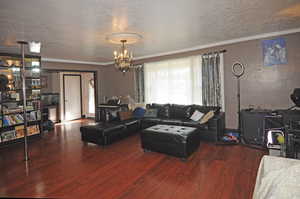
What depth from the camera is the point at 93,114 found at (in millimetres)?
8180

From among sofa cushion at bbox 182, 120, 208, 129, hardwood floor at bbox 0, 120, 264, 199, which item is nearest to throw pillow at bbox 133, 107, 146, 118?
sofa cushion at bbox 182, 120, 208, 129

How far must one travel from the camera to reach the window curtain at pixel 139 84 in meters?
6.49

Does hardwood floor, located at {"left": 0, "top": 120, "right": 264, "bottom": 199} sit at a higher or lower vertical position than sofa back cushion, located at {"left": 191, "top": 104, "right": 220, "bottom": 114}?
lower

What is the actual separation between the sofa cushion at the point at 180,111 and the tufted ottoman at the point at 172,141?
1.49 metres

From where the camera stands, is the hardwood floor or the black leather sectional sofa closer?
the hardwood floor

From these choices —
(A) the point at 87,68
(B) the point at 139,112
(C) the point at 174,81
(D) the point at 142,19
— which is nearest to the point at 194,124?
(C) the point at 174,81

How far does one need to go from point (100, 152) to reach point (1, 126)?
288cm

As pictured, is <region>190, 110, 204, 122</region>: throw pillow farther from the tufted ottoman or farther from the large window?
the tufted ottoman

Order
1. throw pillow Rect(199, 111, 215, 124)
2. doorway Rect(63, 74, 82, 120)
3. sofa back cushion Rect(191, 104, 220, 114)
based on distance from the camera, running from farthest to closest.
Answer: doorway Rect(63, 74, 82, 120)
sofa back cushion Rect(191, 104, 220, 114)
throw pillow Rect(199, 111, 215, 124)

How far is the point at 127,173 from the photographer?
2734 millimetres

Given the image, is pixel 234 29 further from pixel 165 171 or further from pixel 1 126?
pixel 1 126

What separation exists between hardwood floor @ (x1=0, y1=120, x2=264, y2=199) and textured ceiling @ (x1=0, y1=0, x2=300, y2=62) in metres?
2.59

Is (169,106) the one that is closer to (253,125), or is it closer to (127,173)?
(253,125)

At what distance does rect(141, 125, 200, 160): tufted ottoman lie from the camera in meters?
3.07
